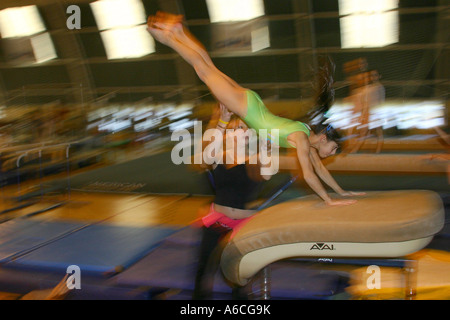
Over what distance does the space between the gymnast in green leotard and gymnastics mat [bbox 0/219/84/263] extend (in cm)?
192

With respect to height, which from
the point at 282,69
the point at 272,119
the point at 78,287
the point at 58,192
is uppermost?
the point at 282,69

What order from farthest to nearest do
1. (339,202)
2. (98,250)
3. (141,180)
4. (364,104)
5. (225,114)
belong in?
(141,180) < (364,104) < (98,250) < (225,114) < (339,202)

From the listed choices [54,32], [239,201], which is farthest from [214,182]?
[54,32]

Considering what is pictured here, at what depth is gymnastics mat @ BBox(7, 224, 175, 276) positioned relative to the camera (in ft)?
9.27

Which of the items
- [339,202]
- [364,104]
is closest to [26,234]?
[339,202]

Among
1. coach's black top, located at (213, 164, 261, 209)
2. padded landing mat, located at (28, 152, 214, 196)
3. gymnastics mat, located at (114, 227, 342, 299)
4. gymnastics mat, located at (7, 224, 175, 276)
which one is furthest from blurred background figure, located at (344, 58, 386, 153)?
coach's black top, located at (213, 164, 261, 209)

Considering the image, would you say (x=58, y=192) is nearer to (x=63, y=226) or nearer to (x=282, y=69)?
(x=63, y=226)

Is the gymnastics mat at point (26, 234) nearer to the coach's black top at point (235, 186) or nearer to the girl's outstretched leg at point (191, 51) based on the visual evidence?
the coach's black top at point (235, 186)

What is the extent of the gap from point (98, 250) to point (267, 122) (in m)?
1.62

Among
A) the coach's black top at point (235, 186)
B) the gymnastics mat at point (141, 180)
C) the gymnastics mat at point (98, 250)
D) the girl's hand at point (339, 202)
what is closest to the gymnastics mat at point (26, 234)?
the gymnastics mat at point (98, 250)

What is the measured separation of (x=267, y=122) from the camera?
2236 mm

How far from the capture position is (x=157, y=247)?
121 inches

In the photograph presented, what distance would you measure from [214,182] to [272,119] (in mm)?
446

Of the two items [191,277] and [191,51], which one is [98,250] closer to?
[191,277]
